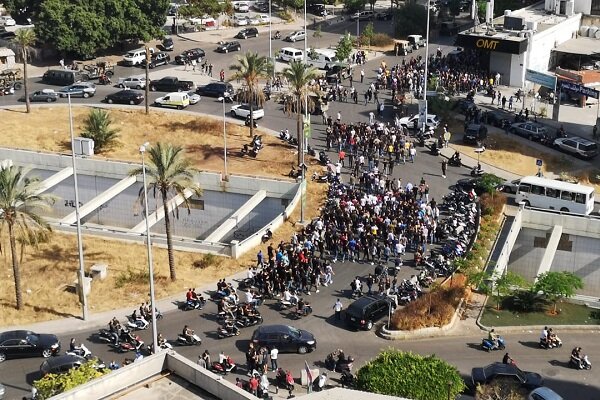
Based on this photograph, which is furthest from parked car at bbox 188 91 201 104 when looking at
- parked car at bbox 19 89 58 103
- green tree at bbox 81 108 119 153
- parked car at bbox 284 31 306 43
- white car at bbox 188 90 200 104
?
parked car at bbox 284 31 306 43

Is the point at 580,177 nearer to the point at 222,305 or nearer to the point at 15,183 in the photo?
the point at 222,305

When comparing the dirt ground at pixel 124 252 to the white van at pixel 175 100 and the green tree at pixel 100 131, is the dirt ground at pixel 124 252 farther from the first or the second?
the white van at pixel 175 100

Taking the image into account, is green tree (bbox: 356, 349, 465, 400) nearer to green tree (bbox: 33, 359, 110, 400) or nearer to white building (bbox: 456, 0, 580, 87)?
green tree (bbox: 33, 359, 110, 400)

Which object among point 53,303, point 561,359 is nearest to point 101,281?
point 53,303

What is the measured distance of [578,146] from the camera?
214ft

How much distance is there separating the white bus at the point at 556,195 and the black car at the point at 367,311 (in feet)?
56.4

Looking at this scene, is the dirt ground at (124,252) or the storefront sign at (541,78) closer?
the dirt ground at (124,252)

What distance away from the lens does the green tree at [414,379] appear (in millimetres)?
32875

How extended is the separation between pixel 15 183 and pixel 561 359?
86.9 ft

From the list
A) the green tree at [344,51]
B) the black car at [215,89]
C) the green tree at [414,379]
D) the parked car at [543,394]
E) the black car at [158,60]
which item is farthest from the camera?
the black car at [158,60]

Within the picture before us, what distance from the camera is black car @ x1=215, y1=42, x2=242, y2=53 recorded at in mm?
90812

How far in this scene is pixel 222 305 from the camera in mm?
41844

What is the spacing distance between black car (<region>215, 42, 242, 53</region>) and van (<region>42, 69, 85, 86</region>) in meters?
16.3

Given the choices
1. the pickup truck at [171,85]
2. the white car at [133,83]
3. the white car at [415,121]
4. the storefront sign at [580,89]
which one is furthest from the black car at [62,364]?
the storefront sign at [580,89]
